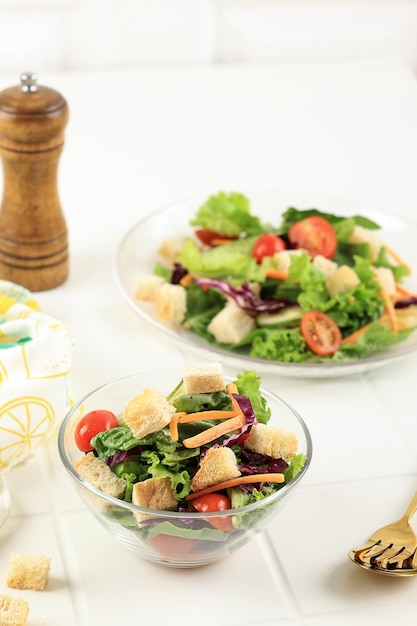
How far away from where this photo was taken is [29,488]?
1.41 meters

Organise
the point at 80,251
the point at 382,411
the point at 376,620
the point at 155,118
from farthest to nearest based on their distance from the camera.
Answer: the point at 155,118, the point at 80,251, the point at 382,411, the point at 376,620

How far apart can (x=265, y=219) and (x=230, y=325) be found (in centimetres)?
44

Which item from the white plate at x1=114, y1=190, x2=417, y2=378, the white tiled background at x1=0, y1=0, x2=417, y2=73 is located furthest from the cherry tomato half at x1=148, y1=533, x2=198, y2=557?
the white tiled background at x1=0, y1=0, x2=417, y2=73

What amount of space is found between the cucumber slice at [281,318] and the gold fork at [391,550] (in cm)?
48

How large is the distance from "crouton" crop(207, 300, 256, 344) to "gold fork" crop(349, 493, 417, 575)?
18.9 inches

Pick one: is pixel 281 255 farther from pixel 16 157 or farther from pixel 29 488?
pixel 29 488

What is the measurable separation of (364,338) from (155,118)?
3.75 feet

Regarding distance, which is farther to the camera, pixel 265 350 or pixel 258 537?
pixel 265 350

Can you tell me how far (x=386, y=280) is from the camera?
1.82 meters

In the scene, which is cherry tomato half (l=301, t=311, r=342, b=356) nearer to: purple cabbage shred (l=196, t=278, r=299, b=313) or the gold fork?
purple cabbage shred (l=196, t=278, r=299, b=313)

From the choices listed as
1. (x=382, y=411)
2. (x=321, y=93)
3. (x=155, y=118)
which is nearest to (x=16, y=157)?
(x=382, y=411)

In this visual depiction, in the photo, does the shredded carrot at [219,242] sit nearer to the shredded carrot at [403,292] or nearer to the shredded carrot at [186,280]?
the shredded carrot at [186,280]

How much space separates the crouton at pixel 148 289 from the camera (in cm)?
181

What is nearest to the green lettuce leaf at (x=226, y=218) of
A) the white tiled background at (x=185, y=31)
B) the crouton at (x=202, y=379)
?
the crouton at (x=202, y=379)
